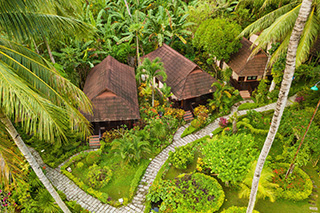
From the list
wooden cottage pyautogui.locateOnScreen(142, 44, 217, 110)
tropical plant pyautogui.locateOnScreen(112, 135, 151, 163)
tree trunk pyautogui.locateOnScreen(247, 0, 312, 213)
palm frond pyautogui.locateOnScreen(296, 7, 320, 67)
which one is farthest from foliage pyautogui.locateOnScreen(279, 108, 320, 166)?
tropical plant pyautogui.locateOnScreen(112, 135, 151, 163)

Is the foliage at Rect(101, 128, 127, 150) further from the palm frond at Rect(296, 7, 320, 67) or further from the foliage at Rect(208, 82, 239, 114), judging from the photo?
the palm frond at Rect(296, 7, 320, 67)

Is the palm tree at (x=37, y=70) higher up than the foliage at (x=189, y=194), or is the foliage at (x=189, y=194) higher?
the palm tree at (x=37, y=70)

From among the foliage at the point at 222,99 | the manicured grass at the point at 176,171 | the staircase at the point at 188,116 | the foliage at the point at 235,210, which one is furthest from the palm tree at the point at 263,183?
the foliage at the point at 222,99

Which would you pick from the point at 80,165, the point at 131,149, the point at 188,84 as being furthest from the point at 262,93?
the point at 80,165

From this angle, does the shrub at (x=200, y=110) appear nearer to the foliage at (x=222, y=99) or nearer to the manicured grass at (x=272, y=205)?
the foliage at (x=222, y=99)

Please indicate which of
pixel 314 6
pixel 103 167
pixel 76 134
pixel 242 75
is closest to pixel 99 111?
pixel 76 134

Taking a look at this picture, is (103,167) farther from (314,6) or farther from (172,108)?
(314,6)
